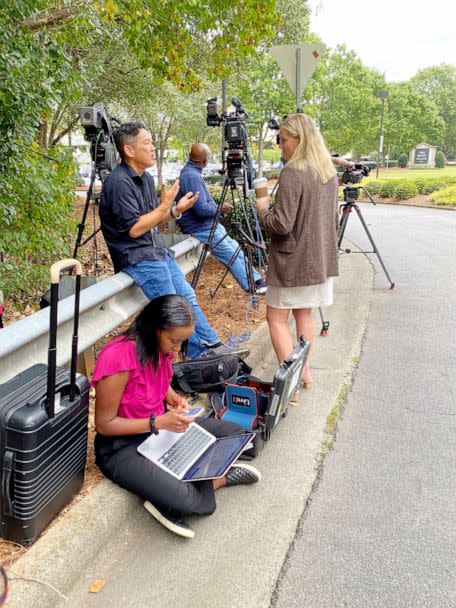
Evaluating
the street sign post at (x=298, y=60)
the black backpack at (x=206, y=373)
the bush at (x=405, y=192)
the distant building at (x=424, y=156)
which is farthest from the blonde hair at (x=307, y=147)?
the distant building at (x=424, y=156)

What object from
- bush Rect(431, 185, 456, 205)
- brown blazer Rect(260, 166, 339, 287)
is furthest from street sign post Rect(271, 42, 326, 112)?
bush Rect(431, 185, 456, 205)

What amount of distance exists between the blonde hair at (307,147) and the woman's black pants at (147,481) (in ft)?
6.80

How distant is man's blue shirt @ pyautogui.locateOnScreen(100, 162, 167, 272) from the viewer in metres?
3.55

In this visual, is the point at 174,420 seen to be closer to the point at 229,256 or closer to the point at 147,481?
the point at 147,481

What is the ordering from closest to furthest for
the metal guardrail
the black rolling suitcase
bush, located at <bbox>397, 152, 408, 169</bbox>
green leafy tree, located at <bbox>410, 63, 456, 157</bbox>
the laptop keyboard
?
the black rolling suitcase < the metal guardrail < the laptop keyboard < bush, located at <bbox>397, 152, 408, 169</bbox> < green leafy tree, located at <bbox>410, 63, 456, 157</bbox>

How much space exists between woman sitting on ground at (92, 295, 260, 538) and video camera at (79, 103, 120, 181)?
8.99 feet

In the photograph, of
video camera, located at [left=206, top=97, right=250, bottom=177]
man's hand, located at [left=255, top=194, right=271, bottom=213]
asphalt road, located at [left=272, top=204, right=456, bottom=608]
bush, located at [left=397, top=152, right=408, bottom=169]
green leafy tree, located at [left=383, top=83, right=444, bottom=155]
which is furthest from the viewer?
bush, located at [left=397, top=152, right=408, bottom=169]

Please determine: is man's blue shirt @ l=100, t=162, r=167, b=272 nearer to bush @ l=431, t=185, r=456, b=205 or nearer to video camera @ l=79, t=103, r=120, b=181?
video camera @ l=79, t=103, r=120, b=181

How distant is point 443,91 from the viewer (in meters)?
82.1

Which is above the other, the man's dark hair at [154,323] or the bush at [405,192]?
the man's dark hair at [154,323]

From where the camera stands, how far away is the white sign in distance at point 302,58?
19.6 ft

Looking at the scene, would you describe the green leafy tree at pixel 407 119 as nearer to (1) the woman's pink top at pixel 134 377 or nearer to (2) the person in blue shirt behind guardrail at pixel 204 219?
(2) the person in blue shirt behind guardrail at pixel 204 219

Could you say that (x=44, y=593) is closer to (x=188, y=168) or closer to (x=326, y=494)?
(x=326, y=494)

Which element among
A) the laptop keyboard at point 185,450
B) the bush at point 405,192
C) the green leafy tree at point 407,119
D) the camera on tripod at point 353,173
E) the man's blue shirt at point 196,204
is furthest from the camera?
the green leafy tree at point 407,119
